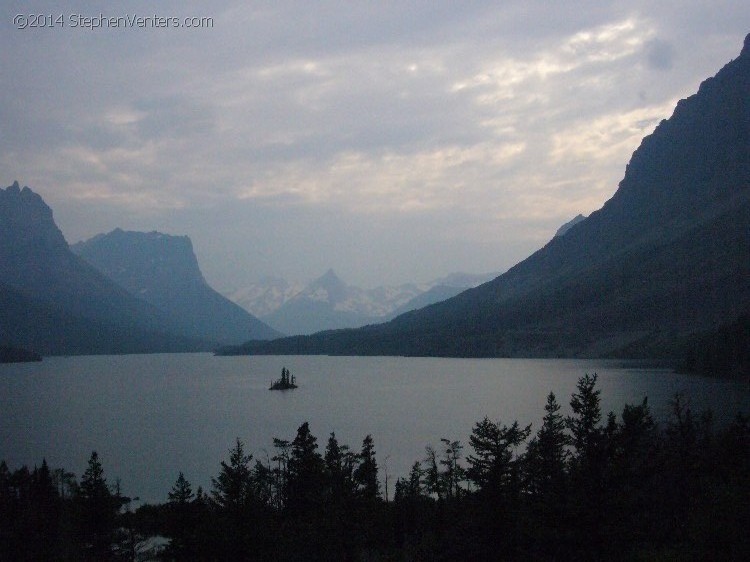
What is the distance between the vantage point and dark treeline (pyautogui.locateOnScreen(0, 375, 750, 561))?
25344 millimetres

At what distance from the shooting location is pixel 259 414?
125 metres

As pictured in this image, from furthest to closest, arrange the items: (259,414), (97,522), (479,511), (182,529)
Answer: (259,414) → (97,522) → (182,529) → (479,511)

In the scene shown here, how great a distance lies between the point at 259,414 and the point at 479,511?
98937 mm

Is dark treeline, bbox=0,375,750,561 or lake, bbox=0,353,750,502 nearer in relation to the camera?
dark treeline, bbox=0,375,750,561

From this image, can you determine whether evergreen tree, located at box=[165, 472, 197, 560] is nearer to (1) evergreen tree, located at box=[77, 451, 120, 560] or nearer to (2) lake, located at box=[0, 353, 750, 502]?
(1) evergreen tree, located at box=[77, 451, 120, 560]

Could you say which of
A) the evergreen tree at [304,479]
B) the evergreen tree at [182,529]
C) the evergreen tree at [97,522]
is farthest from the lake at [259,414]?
the evergreen tree at [182,529]

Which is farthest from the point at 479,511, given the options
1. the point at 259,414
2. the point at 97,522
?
the point at 259,414

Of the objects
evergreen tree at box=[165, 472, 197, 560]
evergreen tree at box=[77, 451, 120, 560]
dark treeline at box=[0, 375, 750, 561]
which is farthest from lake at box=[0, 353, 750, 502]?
evergreen tree at box=[165, 472, 197, 560]

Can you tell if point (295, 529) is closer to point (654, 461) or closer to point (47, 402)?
point (654, 461)

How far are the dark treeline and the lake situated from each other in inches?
672

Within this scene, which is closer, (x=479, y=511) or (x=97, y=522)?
(x=479, y=511)

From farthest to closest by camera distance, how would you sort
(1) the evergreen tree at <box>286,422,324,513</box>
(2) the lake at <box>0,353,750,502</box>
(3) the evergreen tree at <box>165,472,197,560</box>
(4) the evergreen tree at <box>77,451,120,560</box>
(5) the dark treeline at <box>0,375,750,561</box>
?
1. (2) the lake at <box>0,353,750,502</box>
2. (1) the evergreen tree at <box>286,422,324,513</box>
3. (4) the evergreen tree at <box>77,451,120,560</box>
4. (3) the evergreen tree at <box>165,472,197,560</box>
5. (5) the dark treeline at <box>0,375,750,561</box>

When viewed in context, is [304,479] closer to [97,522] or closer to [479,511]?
[97,522]

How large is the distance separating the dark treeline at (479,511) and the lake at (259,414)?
17063 millimetres
